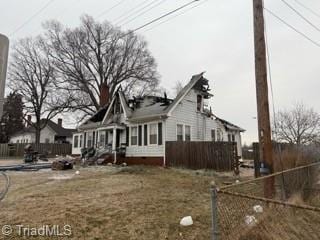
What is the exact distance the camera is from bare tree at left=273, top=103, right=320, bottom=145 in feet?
101

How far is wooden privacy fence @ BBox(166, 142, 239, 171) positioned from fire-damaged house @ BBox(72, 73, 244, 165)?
0.99 meters

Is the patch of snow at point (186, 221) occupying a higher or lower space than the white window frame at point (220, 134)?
lower

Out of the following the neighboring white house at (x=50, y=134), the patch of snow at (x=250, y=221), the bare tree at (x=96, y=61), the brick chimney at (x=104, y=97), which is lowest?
the patch of snow at (x=250, y=221)

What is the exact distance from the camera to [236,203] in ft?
17.9

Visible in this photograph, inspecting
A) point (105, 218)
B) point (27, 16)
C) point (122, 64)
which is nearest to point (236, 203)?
point (105, 218)

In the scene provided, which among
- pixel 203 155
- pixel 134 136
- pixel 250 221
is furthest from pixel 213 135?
pixel 250 221

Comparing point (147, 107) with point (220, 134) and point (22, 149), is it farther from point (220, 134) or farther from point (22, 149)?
point (22, 149)

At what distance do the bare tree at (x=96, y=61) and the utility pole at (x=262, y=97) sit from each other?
26.1m

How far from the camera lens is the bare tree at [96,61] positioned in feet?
107

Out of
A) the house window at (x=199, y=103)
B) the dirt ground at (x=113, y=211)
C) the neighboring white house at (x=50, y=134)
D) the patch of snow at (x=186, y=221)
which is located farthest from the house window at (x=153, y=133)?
the neighboring white house at (x=50, y=134)

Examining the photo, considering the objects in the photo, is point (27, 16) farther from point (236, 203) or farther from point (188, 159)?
point (236, 203)

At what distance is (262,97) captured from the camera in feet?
18.9

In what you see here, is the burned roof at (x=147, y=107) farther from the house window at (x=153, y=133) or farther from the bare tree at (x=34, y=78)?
the bare tree at (x=34, y=78)

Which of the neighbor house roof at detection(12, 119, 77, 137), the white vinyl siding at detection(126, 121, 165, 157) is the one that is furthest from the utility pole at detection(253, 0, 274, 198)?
the neighbor house roof at detection(12, 119, 77, 137)
